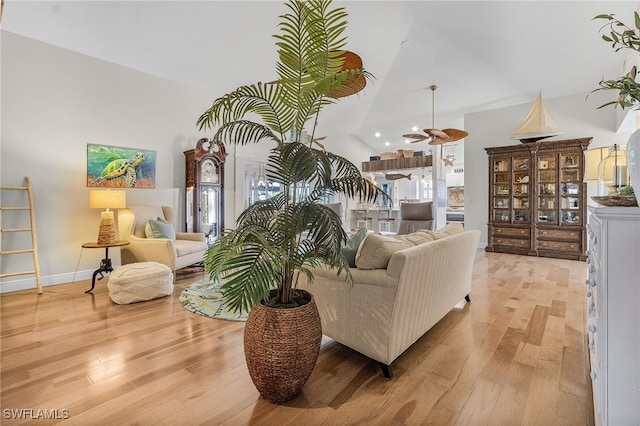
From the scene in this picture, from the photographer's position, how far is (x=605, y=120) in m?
5.21

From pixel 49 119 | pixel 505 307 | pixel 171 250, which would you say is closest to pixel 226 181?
pixel 171 250

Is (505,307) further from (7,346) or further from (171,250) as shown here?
(7,346)

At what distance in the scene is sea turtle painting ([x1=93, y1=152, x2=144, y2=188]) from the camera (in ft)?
13.6

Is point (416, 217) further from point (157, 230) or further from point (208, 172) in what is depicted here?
point (157, 230)

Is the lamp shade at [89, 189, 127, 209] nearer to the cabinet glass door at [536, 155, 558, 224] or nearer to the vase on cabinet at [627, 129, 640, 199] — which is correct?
the vase on cabinet at [627, 129, 640, 199]

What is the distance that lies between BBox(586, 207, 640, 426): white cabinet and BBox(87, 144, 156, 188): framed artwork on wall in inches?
200

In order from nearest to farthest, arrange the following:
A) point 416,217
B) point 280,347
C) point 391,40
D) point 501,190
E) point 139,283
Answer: point 280,347, point 139,283, point 391,40, point 416,217, point 501,190

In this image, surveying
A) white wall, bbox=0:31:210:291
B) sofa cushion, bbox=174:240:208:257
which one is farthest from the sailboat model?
white wall, bbox=0:31:210:291

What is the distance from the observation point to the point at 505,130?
620 cm

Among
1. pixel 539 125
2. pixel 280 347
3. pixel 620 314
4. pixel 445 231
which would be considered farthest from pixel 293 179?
pixel 539 125

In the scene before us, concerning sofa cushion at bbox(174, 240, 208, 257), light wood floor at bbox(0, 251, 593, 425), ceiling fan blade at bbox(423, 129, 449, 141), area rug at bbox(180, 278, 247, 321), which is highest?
ceiling fan blade at bbox(423, 129, 449, 141)

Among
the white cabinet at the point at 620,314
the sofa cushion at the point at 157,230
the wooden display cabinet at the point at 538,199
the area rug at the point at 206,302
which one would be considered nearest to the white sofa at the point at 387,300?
the white cabinet at the point at 620,314

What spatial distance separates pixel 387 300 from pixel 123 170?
4.30 meters

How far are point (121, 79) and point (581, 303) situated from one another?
6390 mm
